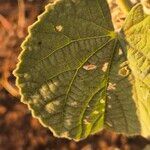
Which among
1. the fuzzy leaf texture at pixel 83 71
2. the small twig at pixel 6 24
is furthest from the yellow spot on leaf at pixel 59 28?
the small twig at pixel 6 24

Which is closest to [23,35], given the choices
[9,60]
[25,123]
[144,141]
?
[9,60]

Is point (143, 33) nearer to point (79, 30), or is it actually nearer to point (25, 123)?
point (79, 30)

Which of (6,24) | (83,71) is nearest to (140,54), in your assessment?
(83,71)

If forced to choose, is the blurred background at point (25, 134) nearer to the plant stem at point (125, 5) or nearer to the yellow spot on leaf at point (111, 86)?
the yellow spot on leaf at point (111, 86)

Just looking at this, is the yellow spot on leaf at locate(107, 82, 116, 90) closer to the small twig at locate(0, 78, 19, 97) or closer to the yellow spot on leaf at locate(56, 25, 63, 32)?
the yellow spot on leaf at locate(56, 25, 63, 32)

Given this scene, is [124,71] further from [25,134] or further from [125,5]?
[25,134]

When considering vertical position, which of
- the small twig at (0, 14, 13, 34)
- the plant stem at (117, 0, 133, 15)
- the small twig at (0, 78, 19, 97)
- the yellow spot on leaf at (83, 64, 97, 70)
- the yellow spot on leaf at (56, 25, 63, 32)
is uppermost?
the yellow spot on leaf at (56, 25, 63, 32)

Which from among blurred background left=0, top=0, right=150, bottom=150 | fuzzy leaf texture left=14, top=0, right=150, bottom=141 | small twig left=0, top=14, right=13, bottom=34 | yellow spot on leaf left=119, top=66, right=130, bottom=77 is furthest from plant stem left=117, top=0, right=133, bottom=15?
small twig left=0, top=14, right=13, bottom=34
